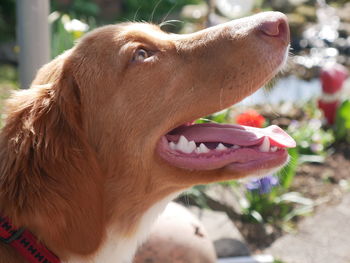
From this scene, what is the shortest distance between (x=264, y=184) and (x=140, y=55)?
2.30m

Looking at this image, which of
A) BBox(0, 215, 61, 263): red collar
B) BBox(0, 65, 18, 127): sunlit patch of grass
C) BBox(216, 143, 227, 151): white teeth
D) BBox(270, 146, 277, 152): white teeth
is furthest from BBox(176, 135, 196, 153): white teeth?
BBox(0, 65, 18, 127): sunlit patch of grass

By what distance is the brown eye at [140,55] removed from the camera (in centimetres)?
235

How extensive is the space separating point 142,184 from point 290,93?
19.4 feet

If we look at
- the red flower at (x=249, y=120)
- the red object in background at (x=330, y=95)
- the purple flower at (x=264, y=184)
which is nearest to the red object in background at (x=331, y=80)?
the red object in background at (x=330, y=95)

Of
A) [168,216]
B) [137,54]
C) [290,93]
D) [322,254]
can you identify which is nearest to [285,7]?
[290,93]

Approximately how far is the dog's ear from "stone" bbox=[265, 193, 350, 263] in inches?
93.3

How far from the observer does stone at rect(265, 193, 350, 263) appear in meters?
4.15

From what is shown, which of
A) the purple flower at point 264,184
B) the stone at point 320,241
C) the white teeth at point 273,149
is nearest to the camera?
the white teeth at point 273,149

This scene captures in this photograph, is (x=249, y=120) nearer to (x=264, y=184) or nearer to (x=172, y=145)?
(x=264, y=184)

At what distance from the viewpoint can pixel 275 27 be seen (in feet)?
7.51

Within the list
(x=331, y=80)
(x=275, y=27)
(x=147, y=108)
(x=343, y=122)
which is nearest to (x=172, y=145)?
(x=147, y=108)

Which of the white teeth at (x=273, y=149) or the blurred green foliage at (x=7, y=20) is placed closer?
the white teeth at (x=273, y=149)

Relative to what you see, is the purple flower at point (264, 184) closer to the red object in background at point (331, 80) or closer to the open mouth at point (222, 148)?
the open mouth at point (222, 148)

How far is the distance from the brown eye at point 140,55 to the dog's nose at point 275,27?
505 millimetres
